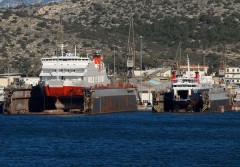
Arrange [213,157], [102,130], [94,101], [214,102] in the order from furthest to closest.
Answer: [214,102] → [94,101] → [102,130] → [213,157]

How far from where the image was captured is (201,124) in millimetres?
139875

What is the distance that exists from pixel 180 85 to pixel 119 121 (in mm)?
26011

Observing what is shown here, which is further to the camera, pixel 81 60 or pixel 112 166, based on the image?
pixel 81 60

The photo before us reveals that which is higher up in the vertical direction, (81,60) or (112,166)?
(81,60)

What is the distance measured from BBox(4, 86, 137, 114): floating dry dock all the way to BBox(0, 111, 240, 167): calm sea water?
462 cm

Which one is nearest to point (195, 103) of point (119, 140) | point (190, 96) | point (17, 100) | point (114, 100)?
point (190, 96)

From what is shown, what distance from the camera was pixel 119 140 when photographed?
114375 millimetres

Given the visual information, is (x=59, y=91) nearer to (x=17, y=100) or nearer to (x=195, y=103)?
(x=17, y=100)

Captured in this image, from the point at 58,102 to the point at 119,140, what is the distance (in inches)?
1871

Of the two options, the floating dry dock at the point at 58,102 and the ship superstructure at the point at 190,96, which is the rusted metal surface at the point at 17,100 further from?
the ship superstructure at the point at 190,96

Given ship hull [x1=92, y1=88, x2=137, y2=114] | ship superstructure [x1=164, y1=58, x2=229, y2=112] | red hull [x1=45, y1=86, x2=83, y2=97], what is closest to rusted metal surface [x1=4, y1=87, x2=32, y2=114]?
red hull [x1=45, y1=86, x2=83, y2=97]

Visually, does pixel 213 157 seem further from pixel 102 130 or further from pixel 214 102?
pixel 214 102

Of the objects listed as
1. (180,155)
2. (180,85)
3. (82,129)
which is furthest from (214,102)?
(180,155)

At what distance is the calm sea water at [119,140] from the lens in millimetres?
95812
